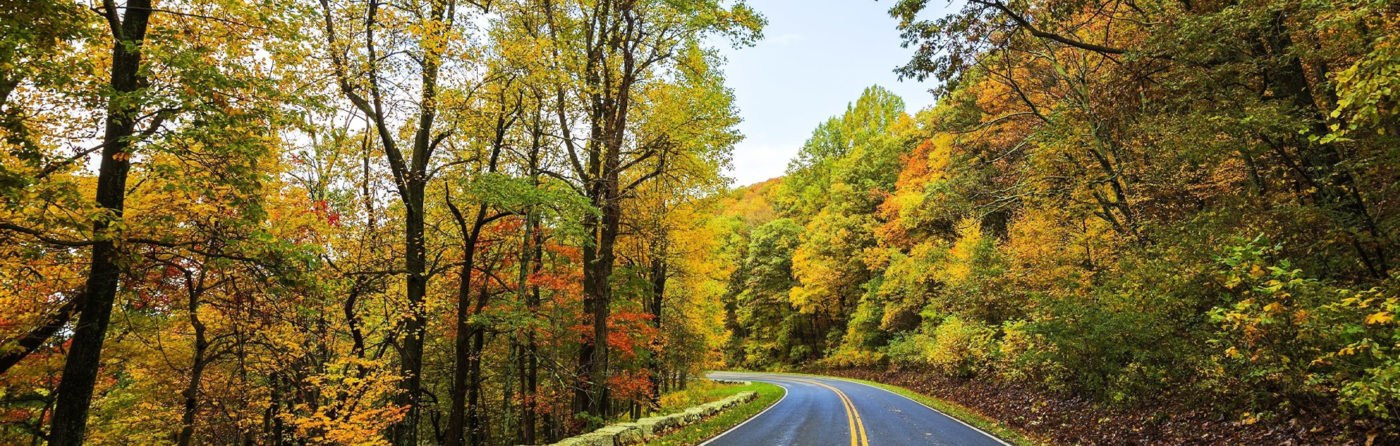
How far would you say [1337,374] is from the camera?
5.61m

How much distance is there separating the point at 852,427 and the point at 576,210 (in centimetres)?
760

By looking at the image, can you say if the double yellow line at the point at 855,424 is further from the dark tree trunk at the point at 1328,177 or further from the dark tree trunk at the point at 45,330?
the dark tree trunk at the point at 45,330

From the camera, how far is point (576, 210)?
36.9 ft

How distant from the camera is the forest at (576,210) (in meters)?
5.84

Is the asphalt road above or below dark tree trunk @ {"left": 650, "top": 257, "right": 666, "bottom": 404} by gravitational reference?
below

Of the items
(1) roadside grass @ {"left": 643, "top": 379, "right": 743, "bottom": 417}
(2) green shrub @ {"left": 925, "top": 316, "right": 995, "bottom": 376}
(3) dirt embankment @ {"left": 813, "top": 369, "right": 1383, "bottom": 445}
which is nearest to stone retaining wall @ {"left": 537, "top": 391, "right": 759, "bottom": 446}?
(1) roadside grass @ {"left": 643, "top": 379, "right": 743, "bottom": 417}

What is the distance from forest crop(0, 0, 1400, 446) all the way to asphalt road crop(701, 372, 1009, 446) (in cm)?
248

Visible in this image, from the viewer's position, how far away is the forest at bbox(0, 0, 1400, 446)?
5.84 meters

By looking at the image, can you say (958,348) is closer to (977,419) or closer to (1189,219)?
(977,419)

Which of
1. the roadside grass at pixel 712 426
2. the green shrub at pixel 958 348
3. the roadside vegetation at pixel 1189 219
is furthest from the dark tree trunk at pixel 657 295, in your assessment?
the green shrub at pixel 958 348

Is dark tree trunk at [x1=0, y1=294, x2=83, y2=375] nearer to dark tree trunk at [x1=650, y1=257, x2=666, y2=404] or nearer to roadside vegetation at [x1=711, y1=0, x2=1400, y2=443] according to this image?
roadside vegetation at [x1=711, y1=0, x2=1400, y2=443]

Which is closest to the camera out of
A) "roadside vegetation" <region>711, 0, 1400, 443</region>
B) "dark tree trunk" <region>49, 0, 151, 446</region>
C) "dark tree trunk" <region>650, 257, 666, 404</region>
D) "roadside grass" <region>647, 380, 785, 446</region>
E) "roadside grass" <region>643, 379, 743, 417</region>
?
"dark tree trunk" <region>49, 0, 151, 446</region>

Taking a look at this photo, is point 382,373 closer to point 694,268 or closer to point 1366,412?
point 694,268

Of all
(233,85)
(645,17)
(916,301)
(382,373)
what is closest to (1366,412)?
(233,85)
